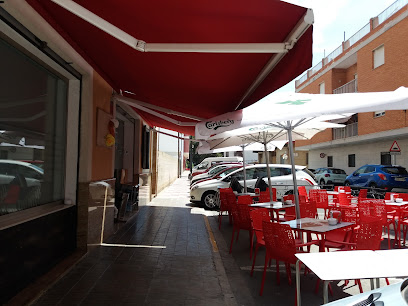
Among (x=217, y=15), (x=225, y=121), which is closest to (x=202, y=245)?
(x=225, y=121)

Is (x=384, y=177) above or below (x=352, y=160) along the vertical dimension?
below

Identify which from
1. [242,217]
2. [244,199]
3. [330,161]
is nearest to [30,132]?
[242,217]

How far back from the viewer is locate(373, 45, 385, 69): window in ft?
76.4

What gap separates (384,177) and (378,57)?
405 inches

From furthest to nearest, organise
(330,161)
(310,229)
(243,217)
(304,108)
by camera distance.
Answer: (330,161), (243,217), (310,229), (304,108)

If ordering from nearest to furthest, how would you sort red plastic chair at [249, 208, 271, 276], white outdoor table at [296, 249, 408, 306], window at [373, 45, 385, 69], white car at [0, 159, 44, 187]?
white outdoor table at [296, 249, 408, 306], white car at [0, 159, 44, 187], red plastic chair at [249, 208, 271, 276], window at [373, 45, 385, 69]

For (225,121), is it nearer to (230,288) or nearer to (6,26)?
(230,288)

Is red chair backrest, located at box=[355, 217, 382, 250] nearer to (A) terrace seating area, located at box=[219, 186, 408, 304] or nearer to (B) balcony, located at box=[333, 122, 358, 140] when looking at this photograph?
(A) terrace seating area, located at box=[219, 186, 408, 304]

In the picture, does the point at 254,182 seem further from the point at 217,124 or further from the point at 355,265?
the point at 355,265

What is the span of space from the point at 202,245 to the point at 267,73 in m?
3.77

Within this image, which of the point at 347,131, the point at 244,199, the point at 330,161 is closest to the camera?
the point at 244,199

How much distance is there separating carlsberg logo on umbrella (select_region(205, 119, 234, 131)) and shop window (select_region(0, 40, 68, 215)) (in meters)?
2.36

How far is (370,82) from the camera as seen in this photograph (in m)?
24.6

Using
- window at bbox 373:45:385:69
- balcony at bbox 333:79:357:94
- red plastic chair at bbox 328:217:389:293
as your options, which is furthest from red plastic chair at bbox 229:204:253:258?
balcony at bbox 333:79:357:94
